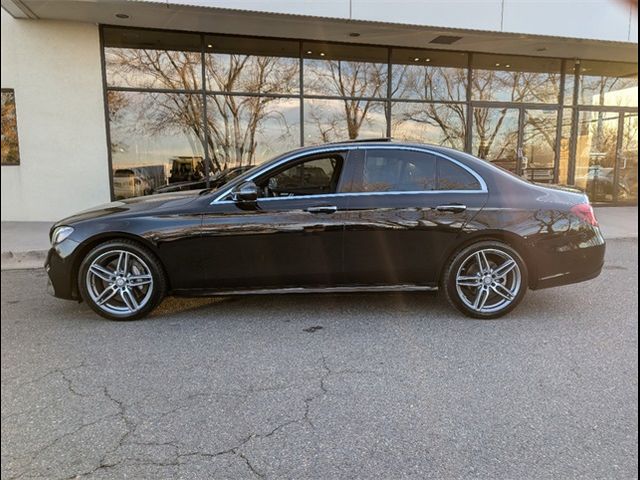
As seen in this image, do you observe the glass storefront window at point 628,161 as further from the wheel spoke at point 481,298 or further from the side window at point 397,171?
the side window at point 397,171

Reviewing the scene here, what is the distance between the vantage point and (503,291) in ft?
14.6

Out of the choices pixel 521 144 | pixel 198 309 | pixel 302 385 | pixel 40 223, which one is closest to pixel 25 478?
pixel 302 385

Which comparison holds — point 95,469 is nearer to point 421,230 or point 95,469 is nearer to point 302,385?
point 302,385

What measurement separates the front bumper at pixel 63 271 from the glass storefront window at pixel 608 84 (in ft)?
41.6

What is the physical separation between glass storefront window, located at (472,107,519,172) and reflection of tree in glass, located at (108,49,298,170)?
4815mm

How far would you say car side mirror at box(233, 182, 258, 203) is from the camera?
14.0 ft

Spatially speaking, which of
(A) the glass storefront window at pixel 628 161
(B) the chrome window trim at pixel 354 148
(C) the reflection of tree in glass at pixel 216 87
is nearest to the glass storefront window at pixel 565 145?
(A) the glass storefront window at pixel 628 161

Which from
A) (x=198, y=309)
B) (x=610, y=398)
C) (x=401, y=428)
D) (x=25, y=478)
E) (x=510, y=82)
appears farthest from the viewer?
(x=510, y=82)

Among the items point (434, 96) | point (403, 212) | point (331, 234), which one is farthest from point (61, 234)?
point (434, 96)

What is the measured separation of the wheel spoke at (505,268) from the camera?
→ 442 cm

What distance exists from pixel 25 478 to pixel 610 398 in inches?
132

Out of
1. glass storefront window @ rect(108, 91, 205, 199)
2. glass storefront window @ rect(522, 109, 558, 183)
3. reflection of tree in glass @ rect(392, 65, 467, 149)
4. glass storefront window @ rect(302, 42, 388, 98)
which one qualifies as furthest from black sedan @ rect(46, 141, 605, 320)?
glass storefront window @ rect(522, 109, 558, 183)

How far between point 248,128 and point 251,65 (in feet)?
4.41

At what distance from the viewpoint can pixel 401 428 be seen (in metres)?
2.68
